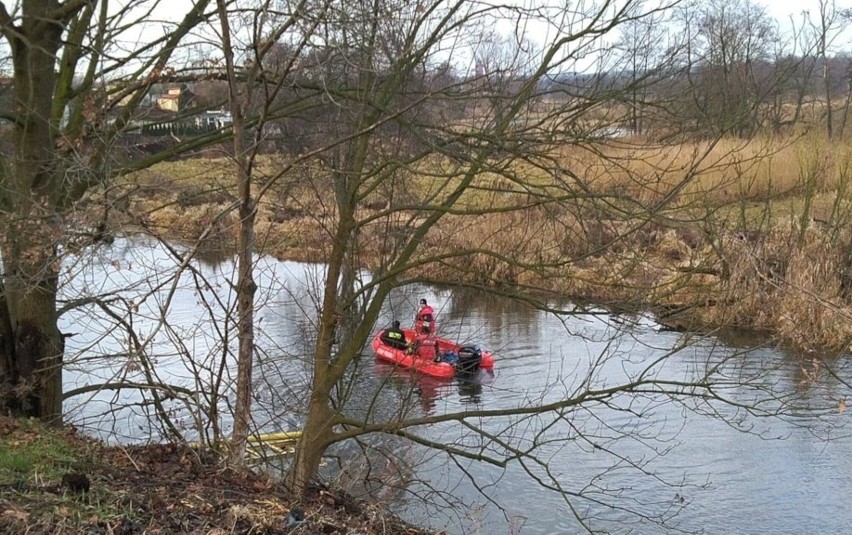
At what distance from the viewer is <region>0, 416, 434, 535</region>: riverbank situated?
143 inches

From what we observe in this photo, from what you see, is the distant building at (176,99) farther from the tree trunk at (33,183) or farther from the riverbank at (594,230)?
the tree trunk at (33,183)

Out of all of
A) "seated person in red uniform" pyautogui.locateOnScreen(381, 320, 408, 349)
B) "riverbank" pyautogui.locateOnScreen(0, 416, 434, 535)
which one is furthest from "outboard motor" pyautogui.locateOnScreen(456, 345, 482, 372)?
"riverbank" pyautogui.locateOnScreen(0, 416, 434, 535)

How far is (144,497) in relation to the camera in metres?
4.03

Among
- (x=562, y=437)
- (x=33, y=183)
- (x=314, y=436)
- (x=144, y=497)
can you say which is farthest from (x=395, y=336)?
(x=144, y=497)

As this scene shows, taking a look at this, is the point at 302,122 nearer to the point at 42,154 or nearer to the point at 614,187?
the point at 42,154

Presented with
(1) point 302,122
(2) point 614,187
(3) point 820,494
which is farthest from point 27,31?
(3) point 820,494

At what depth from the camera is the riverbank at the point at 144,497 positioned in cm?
364

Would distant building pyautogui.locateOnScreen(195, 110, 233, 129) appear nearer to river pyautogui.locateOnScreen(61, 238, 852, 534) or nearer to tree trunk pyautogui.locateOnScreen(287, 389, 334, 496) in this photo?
river pyautogui.locateOnScreen(61, 238, 852, 534)

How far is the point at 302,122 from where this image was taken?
732 centimetres

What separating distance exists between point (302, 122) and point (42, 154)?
202 centimetres

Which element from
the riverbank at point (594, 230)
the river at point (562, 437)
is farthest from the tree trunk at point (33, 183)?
the riverbank at point (594, 230)

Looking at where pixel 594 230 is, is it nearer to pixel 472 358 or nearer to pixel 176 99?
pixel 176 99

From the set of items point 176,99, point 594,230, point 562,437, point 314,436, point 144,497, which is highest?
point 176,99

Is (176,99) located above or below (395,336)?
above
